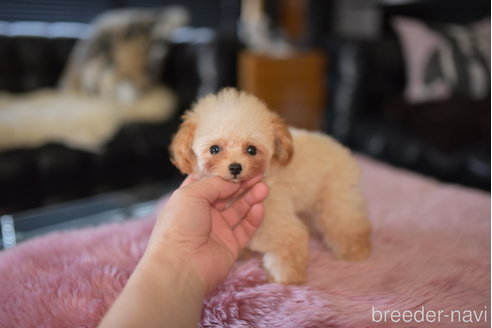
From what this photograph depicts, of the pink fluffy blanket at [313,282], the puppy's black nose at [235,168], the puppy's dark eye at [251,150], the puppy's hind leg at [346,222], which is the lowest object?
the pink fluffy blanket at [313,282]

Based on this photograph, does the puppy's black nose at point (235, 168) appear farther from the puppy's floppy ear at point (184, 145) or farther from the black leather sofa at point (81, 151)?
the black leather sofa at point (81, 151)

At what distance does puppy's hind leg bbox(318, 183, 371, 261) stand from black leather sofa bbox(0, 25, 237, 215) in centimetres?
140

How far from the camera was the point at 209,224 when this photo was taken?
2.95ft

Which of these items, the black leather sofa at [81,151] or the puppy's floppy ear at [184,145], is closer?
the puppy's floppy ear at [184,145]

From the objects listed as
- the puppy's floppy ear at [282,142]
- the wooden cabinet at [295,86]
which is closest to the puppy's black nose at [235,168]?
the puppy's floppy ear at [282,142]

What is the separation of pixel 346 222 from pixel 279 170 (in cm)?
23

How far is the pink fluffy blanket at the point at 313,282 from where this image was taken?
2.74 feet

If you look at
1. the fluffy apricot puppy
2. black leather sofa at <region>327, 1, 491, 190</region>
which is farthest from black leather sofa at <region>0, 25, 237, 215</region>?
the fluffy apricot puppy

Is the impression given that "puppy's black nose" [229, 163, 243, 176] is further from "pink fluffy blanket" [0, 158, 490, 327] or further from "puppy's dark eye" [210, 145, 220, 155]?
"pink fluffy blanket" [0, 158, 490, 327]

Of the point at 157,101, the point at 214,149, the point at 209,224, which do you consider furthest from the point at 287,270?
the point at 157,101

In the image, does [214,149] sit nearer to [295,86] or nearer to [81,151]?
[81,151]

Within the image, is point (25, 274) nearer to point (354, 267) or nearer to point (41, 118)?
point (354, 267)

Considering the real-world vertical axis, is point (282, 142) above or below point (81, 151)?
above

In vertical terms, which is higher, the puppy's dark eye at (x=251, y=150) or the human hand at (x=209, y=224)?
the puppy's dark eye at (x=251, y=150)
